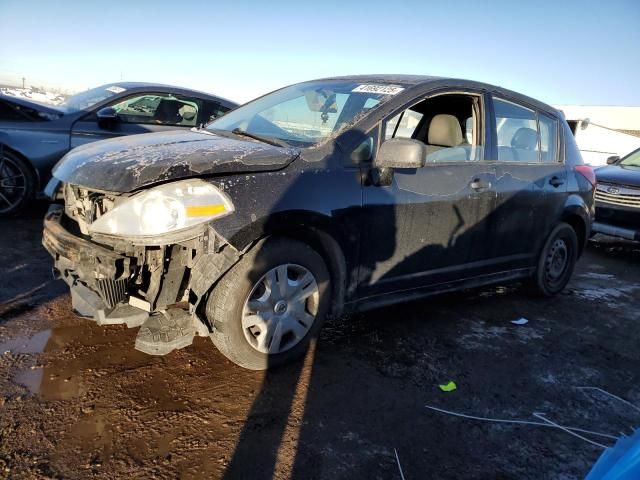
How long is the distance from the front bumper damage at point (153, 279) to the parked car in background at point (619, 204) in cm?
632

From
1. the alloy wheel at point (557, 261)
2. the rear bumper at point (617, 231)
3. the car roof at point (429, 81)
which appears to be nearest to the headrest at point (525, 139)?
the car roof at point (429, 81)

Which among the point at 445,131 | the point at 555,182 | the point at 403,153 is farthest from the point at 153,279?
the point at 555,182

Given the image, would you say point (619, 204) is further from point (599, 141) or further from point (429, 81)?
point (599, 141)

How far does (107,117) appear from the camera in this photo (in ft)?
17.9

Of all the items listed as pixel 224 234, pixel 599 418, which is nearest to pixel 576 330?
pixel 599 418

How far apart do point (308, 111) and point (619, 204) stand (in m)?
5.53

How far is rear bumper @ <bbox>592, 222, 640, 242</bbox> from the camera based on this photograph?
6.56 m

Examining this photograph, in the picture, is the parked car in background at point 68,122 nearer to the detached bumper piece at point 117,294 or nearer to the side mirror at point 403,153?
the detached bumper piece at point 117,294

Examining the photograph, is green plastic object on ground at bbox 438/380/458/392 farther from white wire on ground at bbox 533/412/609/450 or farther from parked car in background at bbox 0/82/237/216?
parked car in background at bbox 0/82/237/216

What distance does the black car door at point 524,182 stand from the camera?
A: 3814 millimetres

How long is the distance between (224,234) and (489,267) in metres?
2.42

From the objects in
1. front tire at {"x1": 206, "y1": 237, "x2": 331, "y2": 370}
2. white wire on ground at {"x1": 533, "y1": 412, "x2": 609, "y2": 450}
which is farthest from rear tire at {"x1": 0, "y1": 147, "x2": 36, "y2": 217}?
white wire on ground at {"x1": 533, "y1": 412, "x2": 609, "y2": 450}

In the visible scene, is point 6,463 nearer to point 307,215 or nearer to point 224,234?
point 224,234

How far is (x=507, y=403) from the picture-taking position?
9.09ft
